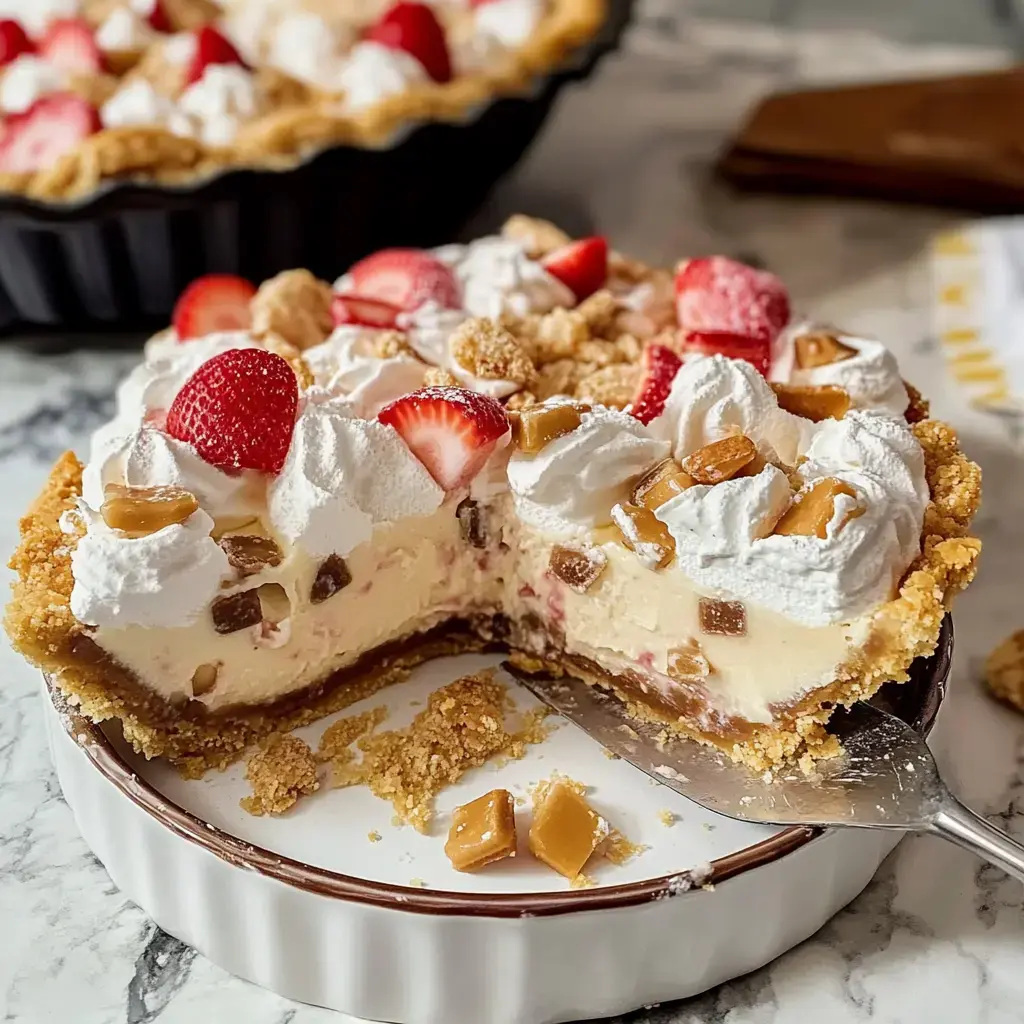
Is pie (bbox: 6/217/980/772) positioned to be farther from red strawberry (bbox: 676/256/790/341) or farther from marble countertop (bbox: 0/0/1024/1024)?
marble countertop (bbox: 0/0/1024/1024)

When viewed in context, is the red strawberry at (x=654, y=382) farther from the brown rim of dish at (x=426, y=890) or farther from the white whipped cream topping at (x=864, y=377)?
the brown rim of dish at (x=426, y=890)

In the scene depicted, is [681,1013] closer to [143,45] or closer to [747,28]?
[143,45]

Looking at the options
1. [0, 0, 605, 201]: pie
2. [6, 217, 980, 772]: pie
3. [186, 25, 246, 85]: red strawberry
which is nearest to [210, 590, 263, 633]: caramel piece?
[6, 217, 980, 772]: pie

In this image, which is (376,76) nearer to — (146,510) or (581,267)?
(581,267)

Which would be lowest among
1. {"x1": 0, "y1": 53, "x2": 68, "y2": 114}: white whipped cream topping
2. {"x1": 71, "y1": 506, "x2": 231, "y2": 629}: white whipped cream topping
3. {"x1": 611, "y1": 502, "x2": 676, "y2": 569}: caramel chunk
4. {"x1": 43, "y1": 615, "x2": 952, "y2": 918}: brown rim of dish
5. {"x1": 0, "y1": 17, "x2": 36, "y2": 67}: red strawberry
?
{"x1": 43, "y1": 615, "x2": 952, "y2": 918}: brown rim of dish

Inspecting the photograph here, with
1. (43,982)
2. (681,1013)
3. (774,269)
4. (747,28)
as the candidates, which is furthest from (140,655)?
(747,28)

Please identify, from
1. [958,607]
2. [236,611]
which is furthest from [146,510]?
[958,607]
